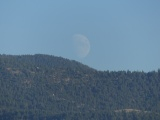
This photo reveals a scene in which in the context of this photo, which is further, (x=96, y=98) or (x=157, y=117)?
(x=96, y=98)

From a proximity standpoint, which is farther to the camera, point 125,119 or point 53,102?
point 53,102

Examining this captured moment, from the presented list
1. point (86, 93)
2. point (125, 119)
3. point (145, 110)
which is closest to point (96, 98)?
point (86, 93)

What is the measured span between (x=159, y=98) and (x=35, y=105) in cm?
3767

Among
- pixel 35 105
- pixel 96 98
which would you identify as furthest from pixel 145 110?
pixel 35 105

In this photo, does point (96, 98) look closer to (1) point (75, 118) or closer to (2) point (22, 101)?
(2) point (22, 101)

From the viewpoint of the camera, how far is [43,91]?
19900 centimetres

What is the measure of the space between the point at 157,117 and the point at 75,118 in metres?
19.9

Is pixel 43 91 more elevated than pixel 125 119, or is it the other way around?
pixel 43 91

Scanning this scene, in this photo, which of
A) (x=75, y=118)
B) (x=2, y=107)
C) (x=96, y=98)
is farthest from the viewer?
(x=96, y=98)

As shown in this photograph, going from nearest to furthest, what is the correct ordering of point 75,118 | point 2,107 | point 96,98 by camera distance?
point 75,118
point 2,107
point 96,98

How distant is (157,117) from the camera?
162 metres

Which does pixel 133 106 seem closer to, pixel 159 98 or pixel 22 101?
pixel 159 98

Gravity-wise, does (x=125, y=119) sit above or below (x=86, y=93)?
below

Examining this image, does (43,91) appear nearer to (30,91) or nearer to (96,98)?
(30,91)
